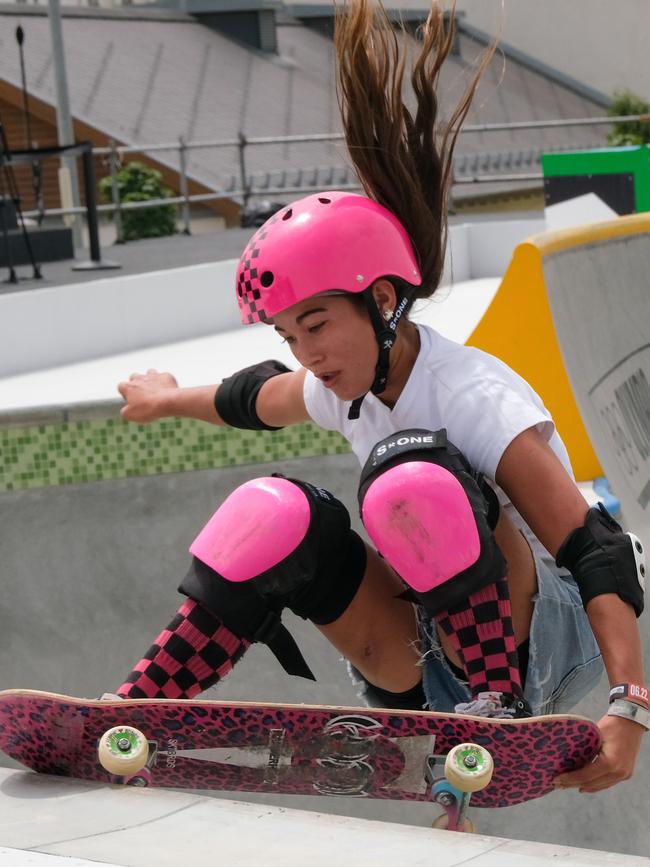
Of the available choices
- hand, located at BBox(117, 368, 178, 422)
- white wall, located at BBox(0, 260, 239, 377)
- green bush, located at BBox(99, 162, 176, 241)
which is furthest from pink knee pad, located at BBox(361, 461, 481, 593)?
green bush, located at BBox(99, 162, 176, 241)

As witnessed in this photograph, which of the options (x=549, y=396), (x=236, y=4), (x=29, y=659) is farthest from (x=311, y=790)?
(x=236, y=4)

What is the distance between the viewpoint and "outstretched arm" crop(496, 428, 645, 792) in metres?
1.77

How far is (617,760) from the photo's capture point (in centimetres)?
176

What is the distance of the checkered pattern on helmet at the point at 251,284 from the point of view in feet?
6.40

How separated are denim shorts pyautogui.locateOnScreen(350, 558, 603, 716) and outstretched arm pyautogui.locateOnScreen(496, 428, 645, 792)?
142 mm

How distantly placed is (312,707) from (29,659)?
1.77 metres

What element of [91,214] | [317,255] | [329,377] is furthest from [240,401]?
[91,214]

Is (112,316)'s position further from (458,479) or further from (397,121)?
(458,479)

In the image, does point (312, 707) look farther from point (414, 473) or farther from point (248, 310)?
point (248, 310)

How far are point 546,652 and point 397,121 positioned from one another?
956mm

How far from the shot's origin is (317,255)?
6.33 ft

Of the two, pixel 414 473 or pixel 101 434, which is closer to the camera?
pixel 414 473

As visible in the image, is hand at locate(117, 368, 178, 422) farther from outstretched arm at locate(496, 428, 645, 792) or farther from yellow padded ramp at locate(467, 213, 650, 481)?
yellow padded ramp at locate(467, 213, 650, 481)

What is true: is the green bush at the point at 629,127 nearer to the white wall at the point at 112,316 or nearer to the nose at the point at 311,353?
the white wall at the point at 112,316
